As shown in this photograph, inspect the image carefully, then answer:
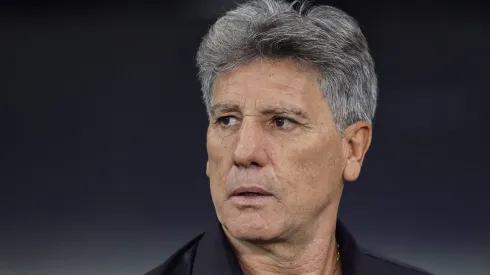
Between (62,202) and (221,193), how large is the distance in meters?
1.16

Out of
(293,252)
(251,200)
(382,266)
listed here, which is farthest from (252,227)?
(382,266)

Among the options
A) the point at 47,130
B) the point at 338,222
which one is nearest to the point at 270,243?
the point at 338,222

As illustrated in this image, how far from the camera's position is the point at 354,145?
1.96 meters

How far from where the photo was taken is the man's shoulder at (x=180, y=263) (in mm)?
1877

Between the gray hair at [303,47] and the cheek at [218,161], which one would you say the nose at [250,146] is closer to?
the cheek at [218,161]

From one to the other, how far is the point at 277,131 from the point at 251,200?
→ 0.17 m

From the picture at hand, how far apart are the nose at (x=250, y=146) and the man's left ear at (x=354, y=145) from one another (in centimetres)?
25

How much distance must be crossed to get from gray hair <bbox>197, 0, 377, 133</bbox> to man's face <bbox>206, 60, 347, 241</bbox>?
3 centimetres

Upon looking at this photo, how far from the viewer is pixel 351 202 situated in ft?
9.29

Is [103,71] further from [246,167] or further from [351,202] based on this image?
[246,167]

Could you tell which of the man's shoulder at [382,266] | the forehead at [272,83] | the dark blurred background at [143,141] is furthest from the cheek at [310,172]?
the dark blurred background at [143,141]

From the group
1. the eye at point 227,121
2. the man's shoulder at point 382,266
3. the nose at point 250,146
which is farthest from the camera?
the man's shoulder at point 382,266

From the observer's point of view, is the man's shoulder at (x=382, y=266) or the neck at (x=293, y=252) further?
the man's shoulder at (x=382, y=266)

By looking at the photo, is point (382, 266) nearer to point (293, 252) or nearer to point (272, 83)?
point (293, 252)
